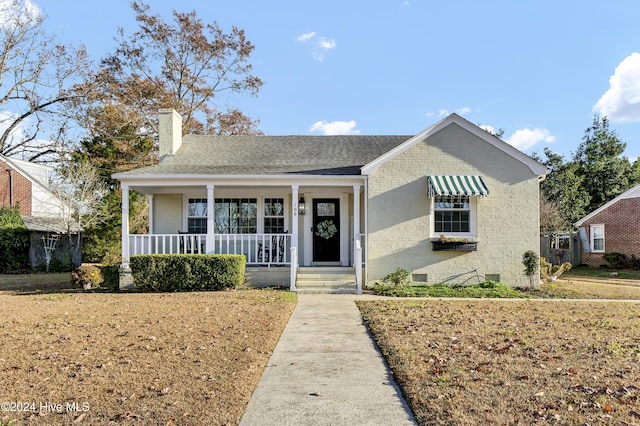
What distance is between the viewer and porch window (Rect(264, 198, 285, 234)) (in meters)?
15.8

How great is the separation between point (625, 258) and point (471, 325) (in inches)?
755

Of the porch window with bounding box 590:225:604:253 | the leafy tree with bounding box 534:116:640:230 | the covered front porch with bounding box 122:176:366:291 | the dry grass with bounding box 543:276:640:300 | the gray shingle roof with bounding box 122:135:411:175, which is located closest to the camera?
the dry grass with bounding box 543:276:640:300

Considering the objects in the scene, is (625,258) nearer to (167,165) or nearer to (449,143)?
(449,143)

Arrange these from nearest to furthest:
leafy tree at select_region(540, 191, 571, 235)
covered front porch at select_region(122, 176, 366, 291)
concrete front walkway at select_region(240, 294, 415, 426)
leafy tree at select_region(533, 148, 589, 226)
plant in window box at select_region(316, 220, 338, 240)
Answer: concrete front walkway at select_region(240, 294, 415, 426) < covered front porch at select_region(122, 176, 366, 291) < plant in window box at select_region(316, 220, 338, 240) < leafy tree at select_region(540, 191, 571, 235) < leafy tree at select_region(533, 148, 589, 226)

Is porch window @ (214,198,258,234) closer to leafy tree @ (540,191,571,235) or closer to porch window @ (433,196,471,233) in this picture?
porch window @ (433,196,471,233)

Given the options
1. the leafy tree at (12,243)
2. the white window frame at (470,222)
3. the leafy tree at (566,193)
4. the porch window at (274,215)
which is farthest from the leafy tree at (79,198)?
the leafy tree at (566,193)

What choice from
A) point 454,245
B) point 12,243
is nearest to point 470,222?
point 454,245

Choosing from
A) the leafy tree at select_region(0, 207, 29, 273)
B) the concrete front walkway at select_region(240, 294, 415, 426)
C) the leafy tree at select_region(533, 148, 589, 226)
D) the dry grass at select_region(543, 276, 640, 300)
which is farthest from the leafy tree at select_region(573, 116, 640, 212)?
the leafy tree at select_region(0, 207, 29, 273)

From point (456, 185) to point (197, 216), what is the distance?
841cm

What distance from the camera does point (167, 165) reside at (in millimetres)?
14805

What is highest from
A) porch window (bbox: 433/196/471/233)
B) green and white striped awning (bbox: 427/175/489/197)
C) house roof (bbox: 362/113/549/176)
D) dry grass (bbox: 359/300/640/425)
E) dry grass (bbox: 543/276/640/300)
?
house roof (bbox: 362/113/549/176)

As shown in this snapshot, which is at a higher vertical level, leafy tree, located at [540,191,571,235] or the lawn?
leafy tree, located at [540,191,571,235]

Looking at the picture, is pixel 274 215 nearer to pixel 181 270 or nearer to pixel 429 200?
pixel 181 270

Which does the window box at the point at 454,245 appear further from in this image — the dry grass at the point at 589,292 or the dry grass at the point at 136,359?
the dry grass at the point at 136,359
